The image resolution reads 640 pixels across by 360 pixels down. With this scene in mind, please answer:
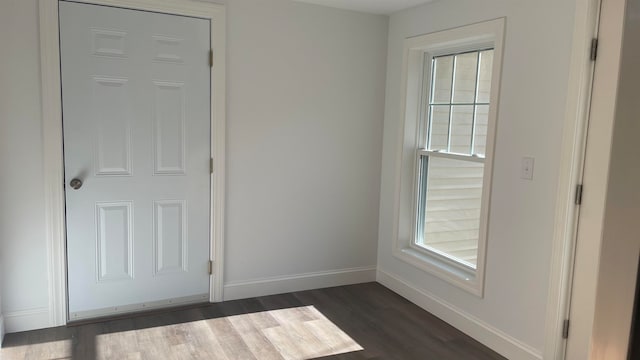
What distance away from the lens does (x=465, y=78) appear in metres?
3.27

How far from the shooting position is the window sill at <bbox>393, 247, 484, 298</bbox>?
3.06 m

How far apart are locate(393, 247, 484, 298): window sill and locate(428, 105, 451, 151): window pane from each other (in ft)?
2.72

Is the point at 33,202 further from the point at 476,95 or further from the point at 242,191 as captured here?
the point at 476,95

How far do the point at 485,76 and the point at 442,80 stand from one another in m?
Result: 0.46

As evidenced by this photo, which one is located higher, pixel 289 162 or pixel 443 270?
pixel 289 162

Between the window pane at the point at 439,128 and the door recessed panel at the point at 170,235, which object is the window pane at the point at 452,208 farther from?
the door recessed panel at the point at 170,235

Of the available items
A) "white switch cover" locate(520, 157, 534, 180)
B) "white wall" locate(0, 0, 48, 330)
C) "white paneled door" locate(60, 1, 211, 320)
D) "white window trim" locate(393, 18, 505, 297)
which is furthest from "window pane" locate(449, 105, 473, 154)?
"white wall" locate(0, 0, 48, 330)

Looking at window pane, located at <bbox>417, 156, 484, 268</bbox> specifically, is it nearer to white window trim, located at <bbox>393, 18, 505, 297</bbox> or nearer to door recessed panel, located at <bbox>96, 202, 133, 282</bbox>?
white window trim, located at <bbox>393, 18, 505, 297</bbox>

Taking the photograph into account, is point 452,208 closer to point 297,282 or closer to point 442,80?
point 442,80

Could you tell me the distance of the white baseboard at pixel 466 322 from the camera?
9.04 feet

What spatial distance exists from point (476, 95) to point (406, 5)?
0.89m

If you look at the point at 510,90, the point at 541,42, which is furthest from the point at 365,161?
the point at 541,42

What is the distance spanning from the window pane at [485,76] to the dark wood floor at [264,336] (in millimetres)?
1578

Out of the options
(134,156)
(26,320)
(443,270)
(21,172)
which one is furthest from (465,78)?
(26,320)
